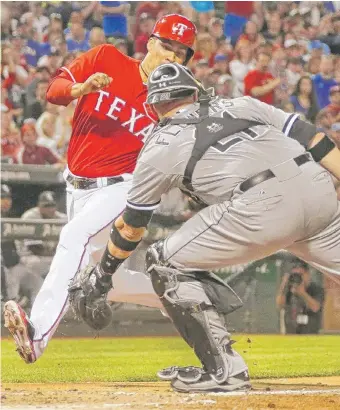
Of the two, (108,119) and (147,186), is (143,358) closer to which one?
(108,119)

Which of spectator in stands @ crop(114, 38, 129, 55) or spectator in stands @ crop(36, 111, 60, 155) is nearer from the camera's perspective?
spectator in stands @ crop(36, 111, 60, 155)

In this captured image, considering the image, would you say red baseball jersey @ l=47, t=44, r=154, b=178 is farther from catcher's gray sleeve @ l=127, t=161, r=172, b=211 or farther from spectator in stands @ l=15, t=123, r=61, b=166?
spectator in stands @ l=15, t=123, r=61, b=166

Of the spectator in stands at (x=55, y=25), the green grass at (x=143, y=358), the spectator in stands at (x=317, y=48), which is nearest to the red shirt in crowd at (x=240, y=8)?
the spectator in stands at (x=317, y=48)

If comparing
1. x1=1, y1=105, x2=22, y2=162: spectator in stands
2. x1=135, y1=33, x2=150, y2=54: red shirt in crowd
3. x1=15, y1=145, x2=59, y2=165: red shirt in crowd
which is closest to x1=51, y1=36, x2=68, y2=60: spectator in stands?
x1=135, y1=33, x2=150, y2=54: red shirt in crowd

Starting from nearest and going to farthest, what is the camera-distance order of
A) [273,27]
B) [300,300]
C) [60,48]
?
[300,300] → [60,48] → [273,27]

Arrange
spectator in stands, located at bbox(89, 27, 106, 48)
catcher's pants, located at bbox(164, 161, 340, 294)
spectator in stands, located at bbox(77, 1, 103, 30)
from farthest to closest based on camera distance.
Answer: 1. spectator in stands, located at bbox(77, 1, 103, 30)
2. spectator in stands, located at bbox(89, 27, 106, 48)
3. catcher's pants, located at bbox(164, 161, 340, 294)

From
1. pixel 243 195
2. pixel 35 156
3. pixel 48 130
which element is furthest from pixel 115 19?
pixel 243 195

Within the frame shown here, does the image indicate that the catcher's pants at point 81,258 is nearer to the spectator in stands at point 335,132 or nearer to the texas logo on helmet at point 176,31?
the texas logo on helmet at point 176,31
